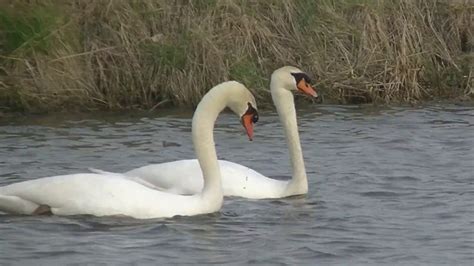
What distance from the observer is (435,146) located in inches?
519

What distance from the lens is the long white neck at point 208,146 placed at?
375 inches

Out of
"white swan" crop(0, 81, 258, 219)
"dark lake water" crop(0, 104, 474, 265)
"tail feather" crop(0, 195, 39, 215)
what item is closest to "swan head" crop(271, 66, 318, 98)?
"dark lake water" crop(0, 104, 474, 265)

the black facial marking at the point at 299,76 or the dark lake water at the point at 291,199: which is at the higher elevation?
the black facial marking at the point at 299,76

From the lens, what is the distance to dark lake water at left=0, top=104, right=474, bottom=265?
863 centimetres

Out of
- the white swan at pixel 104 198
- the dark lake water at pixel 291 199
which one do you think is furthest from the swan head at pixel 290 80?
the white swan at pixel 104 198

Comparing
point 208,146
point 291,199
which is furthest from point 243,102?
point 291,199

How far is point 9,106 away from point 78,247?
6494 millimetres

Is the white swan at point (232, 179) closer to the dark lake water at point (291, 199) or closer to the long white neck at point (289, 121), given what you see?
the long white neck at point (289, 121)

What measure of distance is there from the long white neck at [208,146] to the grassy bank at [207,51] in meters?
5.30

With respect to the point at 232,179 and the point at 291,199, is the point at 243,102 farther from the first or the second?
the point at 291,199

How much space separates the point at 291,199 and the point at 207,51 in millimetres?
4991

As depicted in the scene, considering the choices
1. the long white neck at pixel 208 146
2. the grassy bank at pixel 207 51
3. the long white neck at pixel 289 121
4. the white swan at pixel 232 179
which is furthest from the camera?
the grassy bank at pixel 207 51

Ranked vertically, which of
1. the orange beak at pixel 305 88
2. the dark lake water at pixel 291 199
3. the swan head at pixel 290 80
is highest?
the swan head at pixel 290 80

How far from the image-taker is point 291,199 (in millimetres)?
10484
